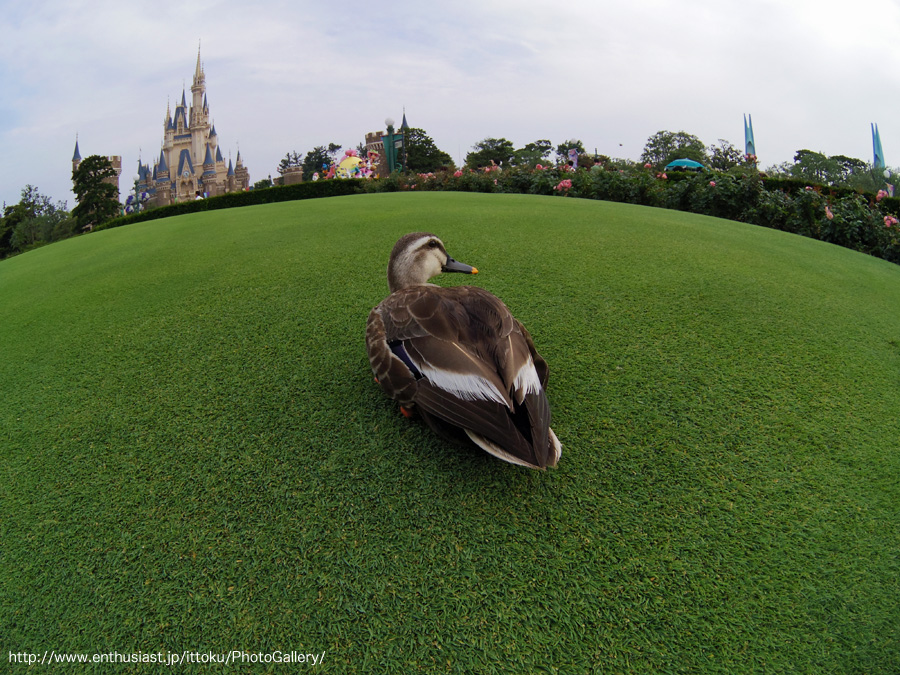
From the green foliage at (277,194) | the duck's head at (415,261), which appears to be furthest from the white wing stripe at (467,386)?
the green foliage at (277,194)

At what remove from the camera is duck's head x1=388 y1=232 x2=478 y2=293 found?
270 centimetres

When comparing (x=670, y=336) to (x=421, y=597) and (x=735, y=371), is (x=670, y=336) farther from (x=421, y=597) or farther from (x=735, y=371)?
(x=421, y=597)

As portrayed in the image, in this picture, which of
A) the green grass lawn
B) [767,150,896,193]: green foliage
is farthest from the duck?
[767,150,896,193]: green foliage

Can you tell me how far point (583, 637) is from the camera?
1419 millimetres

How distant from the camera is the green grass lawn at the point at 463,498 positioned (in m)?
1.45

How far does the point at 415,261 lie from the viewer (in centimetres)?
270

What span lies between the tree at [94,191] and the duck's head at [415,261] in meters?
33.9

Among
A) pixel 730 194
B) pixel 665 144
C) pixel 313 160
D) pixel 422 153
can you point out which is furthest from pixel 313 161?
pixel 730 194

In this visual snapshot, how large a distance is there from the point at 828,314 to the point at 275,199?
17.5 metres

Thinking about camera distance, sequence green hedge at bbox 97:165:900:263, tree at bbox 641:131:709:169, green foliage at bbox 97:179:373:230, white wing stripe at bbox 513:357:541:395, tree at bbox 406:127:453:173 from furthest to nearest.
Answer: tree at bbox 641:131:709:169, tree at bbox 406:127:453:173, green foliage at bbox 97:179:373:230, green hedge at bbox 97:165:900:263, white wing stripe at bbox 513:357:541:395

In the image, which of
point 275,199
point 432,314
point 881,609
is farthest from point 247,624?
point 275,199

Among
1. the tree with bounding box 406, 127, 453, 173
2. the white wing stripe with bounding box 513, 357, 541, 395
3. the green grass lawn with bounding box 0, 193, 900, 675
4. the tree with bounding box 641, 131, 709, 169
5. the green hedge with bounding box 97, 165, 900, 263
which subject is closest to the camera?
the green grass lawn with bounding box 0, 193, 900, 675

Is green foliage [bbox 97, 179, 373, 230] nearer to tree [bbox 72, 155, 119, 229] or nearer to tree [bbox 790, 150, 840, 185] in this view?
tree [bbox 72, 155, 119, 229]

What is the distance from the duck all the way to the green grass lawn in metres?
0.28
